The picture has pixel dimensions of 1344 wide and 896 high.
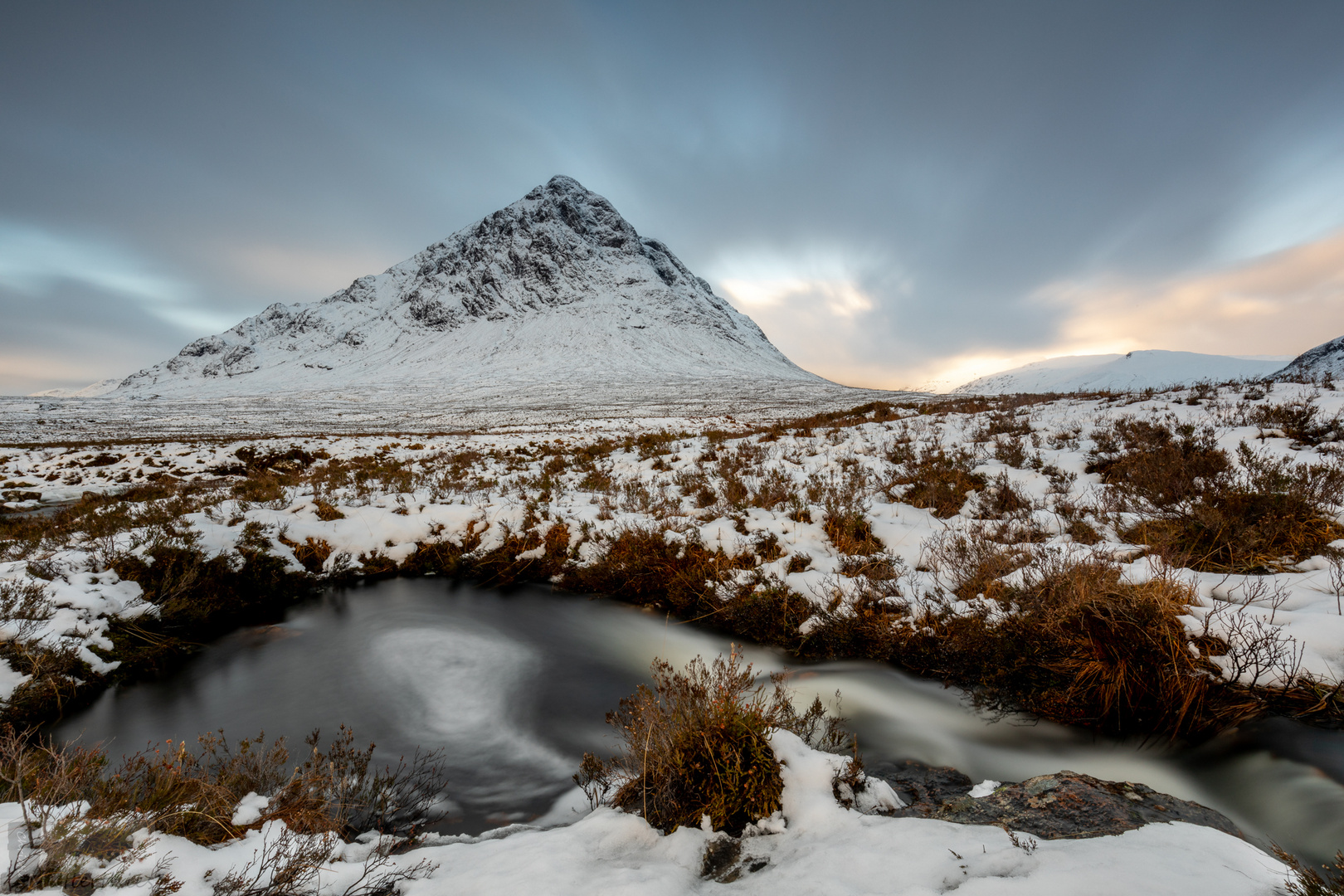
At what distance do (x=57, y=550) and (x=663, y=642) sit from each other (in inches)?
301

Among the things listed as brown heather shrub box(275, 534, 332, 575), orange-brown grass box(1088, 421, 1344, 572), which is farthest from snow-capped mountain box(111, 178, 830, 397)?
orange-brown grass box(1088, 421, 1344, 572)

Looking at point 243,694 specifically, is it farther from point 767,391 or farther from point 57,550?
point 767,391

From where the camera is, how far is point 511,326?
132875 millimetres

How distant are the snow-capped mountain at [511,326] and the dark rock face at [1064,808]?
7586 cm

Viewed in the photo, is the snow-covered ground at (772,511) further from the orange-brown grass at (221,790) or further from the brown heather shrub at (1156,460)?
the orange-brown grass at (221,790)

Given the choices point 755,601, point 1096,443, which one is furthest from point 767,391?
point 755,601

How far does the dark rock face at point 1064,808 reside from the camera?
239cm

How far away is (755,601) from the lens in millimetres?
5559

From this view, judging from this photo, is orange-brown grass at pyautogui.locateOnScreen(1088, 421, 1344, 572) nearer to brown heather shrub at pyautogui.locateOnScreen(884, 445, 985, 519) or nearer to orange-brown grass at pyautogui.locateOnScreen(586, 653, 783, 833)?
brown heather shrub at pyautogui.locateOnScreen(884, 445, 985, 519)

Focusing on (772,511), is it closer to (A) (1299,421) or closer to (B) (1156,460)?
(B) (1156,460)

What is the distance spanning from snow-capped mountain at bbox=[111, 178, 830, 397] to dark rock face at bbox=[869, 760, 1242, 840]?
2987 inches

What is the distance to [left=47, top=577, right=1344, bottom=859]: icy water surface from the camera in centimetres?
310

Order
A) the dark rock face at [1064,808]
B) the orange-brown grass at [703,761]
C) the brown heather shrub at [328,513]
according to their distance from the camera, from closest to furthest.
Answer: the dark rock face at [1064,808] < the orange-brown grass at [703,761] < the brown heather shrub at [328,513]

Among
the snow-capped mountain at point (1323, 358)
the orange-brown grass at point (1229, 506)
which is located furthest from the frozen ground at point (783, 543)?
the snow-capped mountain at point (1323, 358)
